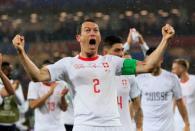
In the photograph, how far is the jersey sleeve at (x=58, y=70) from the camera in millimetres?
5383

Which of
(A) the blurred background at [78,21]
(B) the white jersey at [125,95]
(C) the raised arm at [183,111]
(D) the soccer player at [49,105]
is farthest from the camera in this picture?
(A) the blurred background at [78,21]

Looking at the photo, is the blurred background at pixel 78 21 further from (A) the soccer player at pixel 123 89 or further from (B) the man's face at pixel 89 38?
(B) the man's face at pixel 89 38

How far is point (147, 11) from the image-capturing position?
11477 millimetres

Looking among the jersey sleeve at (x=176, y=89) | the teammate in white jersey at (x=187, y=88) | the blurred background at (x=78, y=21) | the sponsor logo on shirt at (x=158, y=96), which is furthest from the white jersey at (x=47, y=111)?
the blurred background at (x=78, y=21)

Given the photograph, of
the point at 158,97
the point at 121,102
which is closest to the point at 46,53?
the point at 158,97

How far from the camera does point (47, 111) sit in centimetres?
944

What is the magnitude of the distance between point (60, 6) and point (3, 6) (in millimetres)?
997

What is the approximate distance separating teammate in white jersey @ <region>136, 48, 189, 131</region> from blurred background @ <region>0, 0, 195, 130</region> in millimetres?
2395

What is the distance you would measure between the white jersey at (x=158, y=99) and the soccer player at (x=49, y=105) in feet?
3.95

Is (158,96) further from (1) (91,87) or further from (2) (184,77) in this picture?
(1) (91,87)

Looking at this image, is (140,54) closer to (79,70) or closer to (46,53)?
(46,53)

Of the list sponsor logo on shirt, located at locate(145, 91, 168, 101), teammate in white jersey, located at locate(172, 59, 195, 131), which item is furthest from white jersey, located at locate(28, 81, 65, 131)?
teammate in white jersey, located at locate(172, 59, 195, 131)

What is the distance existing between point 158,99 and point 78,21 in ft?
11.5

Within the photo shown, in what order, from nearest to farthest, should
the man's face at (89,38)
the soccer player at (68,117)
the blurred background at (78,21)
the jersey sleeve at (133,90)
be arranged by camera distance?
the man's face at (89,38) < the jersey sleeve at (133,90) < the soccer player at (68,117) < the blurred background at (78,21)
